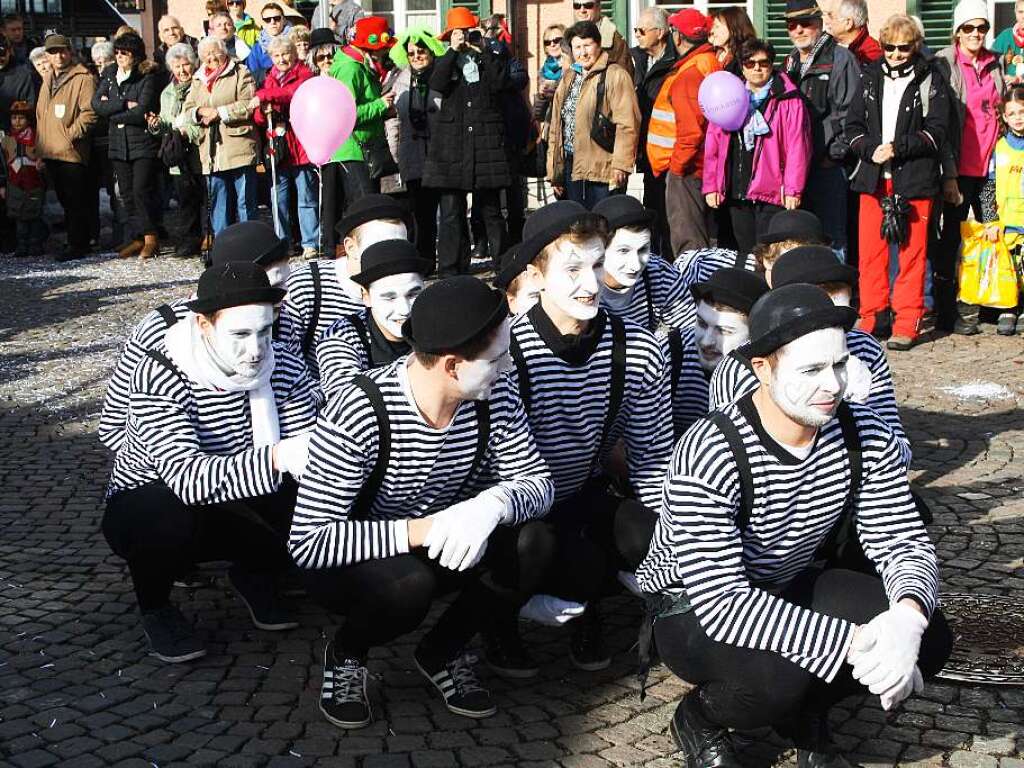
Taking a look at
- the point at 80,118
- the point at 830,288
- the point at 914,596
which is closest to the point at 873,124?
the point at 830,288

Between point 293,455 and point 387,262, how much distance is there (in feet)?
3.94

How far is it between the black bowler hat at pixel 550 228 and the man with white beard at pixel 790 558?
1.23 m

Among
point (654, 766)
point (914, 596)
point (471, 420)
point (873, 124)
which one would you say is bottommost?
point (654, 766)

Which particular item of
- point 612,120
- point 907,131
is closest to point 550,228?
point 907,131

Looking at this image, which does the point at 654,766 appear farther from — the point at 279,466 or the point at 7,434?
the point at 7,434

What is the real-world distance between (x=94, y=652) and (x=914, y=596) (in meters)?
3.00

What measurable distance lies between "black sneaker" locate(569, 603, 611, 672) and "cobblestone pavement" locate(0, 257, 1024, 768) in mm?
46

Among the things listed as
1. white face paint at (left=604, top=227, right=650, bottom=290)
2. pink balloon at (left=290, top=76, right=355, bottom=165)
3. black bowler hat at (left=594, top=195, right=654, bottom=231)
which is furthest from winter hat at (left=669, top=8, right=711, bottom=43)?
white face paint at (left=604, top=227, right=650, bottom=290)

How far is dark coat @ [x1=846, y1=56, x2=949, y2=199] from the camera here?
10.1 m

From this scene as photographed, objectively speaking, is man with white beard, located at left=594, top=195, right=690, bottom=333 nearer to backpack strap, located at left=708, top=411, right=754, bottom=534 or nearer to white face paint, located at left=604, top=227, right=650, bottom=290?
white face paint, located at left=604, top=227, right=650, bottom=290

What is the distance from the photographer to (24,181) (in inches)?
605

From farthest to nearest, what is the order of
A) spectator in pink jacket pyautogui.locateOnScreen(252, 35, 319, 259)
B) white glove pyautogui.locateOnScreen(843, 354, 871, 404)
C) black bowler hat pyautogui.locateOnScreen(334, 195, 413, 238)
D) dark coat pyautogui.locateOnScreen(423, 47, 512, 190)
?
spectator in pink jacket pyautogui.locateOnScreen(252, 35, 319, 259) → dark coat pyautogui.locateOnScreen(423, 47, 512, 190) → black bowler hat pyautogui.locateOnScreen(334, 195, 413, 238) → white glove pyautogui.locateOnScreen(843, 354, 871, 404)

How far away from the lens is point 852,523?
4.58 m

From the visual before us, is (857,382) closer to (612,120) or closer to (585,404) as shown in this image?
(585,404)
